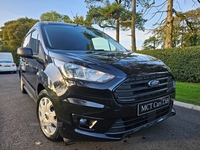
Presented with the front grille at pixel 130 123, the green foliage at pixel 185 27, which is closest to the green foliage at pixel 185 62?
the green foliage at pixel 185 27

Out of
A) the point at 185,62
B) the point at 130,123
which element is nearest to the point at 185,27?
the point at 185,62

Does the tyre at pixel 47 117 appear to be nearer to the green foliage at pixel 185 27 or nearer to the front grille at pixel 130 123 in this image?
the front grille at pixel 130 123

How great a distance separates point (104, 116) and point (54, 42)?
1.46 meters

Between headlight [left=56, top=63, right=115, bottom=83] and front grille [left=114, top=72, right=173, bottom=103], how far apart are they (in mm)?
181

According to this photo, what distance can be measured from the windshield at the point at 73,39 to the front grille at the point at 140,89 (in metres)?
1.20

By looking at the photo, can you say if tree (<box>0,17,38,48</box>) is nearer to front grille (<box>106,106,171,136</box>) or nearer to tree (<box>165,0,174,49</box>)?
tree (<box>165,0,174,49</box>)

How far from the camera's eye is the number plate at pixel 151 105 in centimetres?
181

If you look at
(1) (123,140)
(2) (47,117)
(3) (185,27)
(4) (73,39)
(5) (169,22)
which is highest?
(3) (185,27)

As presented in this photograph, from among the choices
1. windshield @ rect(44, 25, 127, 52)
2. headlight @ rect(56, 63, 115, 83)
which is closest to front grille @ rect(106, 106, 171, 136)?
headlight @ rect(56, 63, 115, 83)

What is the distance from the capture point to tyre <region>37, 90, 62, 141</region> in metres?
2.03

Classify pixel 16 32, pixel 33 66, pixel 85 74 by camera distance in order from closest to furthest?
pixel 85 74, pixel 33 66, pixel 16 32

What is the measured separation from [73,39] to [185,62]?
240 inches

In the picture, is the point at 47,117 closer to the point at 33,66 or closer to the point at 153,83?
the point at 33,66

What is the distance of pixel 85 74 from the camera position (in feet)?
5.70
